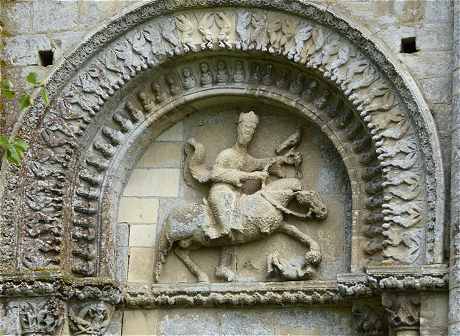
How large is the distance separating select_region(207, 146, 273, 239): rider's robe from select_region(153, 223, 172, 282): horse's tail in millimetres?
422

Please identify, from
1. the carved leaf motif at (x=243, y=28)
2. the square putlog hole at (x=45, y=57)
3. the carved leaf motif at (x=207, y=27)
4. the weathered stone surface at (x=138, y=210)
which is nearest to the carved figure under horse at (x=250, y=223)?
the weathered stone surface at (x=138, y=210)

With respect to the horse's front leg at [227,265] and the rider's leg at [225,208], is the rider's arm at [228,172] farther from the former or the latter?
the horse's front leg at [227,265]

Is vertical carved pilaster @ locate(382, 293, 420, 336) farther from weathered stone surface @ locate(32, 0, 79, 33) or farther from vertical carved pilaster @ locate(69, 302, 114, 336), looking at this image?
weathered stone surface @ locate(32, 0, 79, 33)

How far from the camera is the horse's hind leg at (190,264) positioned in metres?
11.5

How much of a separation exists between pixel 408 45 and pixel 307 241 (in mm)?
1886

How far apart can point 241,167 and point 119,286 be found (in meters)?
1.50

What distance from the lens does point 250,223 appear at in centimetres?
1136

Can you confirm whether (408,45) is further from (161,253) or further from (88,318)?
(88,318)

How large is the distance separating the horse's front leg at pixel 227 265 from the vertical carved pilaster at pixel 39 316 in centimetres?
144

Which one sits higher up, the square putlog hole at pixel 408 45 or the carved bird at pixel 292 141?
the square putlog hole at pixel 408 45

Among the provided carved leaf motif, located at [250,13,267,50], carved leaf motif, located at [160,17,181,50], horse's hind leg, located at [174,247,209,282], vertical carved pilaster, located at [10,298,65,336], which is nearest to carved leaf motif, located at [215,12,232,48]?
carved leaf motif, located at [250,13,267,50]

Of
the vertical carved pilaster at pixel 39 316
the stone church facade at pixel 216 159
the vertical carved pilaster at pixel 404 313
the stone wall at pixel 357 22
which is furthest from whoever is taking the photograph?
the vertical carved pilaster at pixel 39 316

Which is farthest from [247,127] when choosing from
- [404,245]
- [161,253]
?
[404,245]

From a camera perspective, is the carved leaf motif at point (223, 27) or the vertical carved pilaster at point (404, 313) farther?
the carved leaf motif at point (223, 27)
